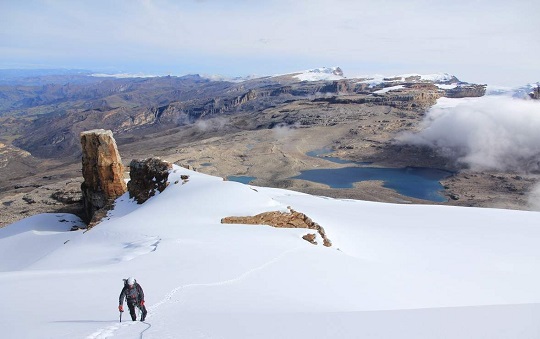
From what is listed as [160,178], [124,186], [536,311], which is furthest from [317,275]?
[124,186]

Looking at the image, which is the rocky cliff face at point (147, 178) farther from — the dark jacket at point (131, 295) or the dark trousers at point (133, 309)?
the dark trousers at point (133, 309)

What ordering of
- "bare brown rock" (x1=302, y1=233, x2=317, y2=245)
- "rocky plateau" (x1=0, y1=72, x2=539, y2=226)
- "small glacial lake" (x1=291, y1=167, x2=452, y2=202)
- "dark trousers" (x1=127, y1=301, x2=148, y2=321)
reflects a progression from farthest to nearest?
1. "small glacial lake" (x1=291, y1=167, x2=452, y2=202)
2. "rocky plateau" (x1=0, y1=72, x2=539, y2=226)
3. "bare brown rock" (x1=302, y1=233, x2=317, y2=245)
4. "dark trousers" (x1=127, y1=301, x2=148, y2=321)

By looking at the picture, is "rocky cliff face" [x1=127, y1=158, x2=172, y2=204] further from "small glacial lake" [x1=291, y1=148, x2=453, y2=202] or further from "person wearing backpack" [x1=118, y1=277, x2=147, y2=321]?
"small glacial lake" [x1=291, y1=148, x2=453, y2=202]

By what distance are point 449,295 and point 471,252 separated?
951cm

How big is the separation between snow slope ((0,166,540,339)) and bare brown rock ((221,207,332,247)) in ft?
2.58

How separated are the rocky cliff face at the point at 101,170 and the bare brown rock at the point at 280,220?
1934cm

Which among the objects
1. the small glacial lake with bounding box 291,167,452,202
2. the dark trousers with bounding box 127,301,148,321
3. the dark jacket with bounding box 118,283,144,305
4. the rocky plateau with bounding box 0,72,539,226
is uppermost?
the dark jacket with bounding box 118,283,144,305

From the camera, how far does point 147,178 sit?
31781 mm

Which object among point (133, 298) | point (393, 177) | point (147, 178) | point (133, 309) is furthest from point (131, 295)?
point (393, 177)

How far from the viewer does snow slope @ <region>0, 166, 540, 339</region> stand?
7879 mm

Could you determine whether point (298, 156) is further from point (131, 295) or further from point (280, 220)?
point (131, 295)

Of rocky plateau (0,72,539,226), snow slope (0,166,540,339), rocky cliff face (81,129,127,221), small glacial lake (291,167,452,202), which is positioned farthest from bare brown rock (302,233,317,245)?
small glacial lake (291,167,452,202)

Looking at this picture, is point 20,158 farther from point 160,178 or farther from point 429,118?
point 429,118

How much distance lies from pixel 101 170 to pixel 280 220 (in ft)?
71.8
